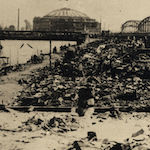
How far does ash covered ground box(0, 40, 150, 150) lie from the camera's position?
26.4 feet

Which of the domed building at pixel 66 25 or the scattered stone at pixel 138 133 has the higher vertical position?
the domed building at pixel 66 25

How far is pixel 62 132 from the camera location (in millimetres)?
8867

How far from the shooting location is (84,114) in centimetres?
1058

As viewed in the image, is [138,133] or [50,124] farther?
[50,124]

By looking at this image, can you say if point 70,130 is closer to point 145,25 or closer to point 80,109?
point 80,109

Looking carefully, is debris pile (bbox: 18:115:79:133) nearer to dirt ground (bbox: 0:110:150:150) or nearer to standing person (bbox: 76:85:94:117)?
dirt ground (bbox: 0:110:150:150)

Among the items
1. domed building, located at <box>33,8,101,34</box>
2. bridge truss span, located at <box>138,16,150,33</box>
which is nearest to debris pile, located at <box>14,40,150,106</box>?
domed building, located at <box>33,8,101,34</box>

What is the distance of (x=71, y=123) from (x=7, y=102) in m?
4.27

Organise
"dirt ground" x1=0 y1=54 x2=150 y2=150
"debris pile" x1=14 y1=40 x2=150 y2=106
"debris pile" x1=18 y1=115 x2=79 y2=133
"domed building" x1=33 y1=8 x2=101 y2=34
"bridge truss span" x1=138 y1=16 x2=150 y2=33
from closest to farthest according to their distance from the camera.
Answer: "dirt ground" x1=0 y1=54 x2=150 y2=150
"debris pile" x1=18 y1=115 x2=79 y2=133
"debris pile" x1=14 y1=40 x2=150 y2=106
"domed building" x1=33 y1=8 x2=101 y2=34
"bridge truss span" x1=138 y1=16 x2=150 y2=33

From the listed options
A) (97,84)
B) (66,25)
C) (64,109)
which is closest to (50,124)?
(64,109)

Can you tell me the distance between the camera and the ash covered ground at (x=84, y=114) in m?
8.04

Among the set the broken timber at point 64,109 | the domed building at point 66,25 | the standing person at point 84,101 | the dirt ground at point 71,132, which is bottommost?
the dirt ground at point 71,132

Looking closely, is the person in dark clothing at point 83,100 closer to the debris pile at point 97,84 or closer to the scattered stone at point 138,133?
the debris pile at point 97,84

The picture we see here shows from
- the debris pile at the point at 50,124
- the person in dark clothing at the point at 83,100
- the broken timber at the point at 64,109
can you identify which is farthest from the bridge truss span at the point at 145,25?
the debris pile at the point at 50,124
